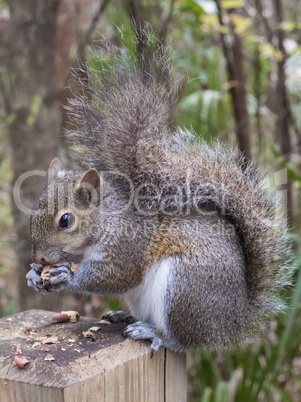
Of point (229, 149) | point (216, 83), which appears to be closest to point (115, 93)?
point (229, 149)

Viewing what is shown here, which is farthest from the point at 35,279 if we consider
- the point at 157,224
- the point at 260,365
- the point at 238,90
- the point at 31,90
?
the point at 31,90

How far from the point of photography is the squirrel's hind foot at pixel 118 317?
173cm

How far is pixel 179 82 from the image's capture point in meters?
2.04

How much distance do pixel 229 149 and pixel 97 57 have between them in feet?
2.09

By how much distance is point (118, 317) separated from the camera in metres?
1.75

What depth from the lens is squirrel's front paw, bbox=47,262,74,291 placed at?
62.8 inches

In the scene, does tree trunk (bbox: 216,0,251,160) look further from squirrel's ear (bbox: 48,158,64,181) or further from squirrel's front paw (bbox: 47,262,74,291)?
squirrel's front paw (bbox: 47,262,74,291)

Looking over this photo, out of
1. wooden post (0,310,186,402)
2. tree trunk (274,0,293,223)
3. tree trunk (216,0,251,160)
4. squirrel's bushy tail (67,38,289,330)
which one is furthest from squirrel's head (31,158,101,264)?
tree trunk (274,0,293,223)

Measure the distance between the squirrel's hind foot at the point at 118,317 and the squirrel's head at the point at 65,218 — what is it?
24 cm

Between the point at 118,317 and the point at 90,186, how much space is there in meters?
Answer: 0.49

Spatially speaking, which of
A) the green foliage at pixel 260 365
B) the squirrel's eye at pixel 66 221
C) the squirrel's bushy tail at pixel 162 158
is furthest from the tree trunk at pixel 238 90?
the squirrel's eye at pixel 66 221

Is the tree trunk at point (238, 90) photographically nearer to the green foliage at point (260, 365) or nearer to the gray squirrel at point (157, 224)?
the green foliage at point (260, 365)

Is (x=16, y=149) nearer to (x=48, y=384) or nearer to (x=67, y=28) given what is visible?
(x=67, y=28)

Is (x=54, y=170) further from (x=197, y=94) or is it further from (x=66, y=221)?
(x=197, y=94)
